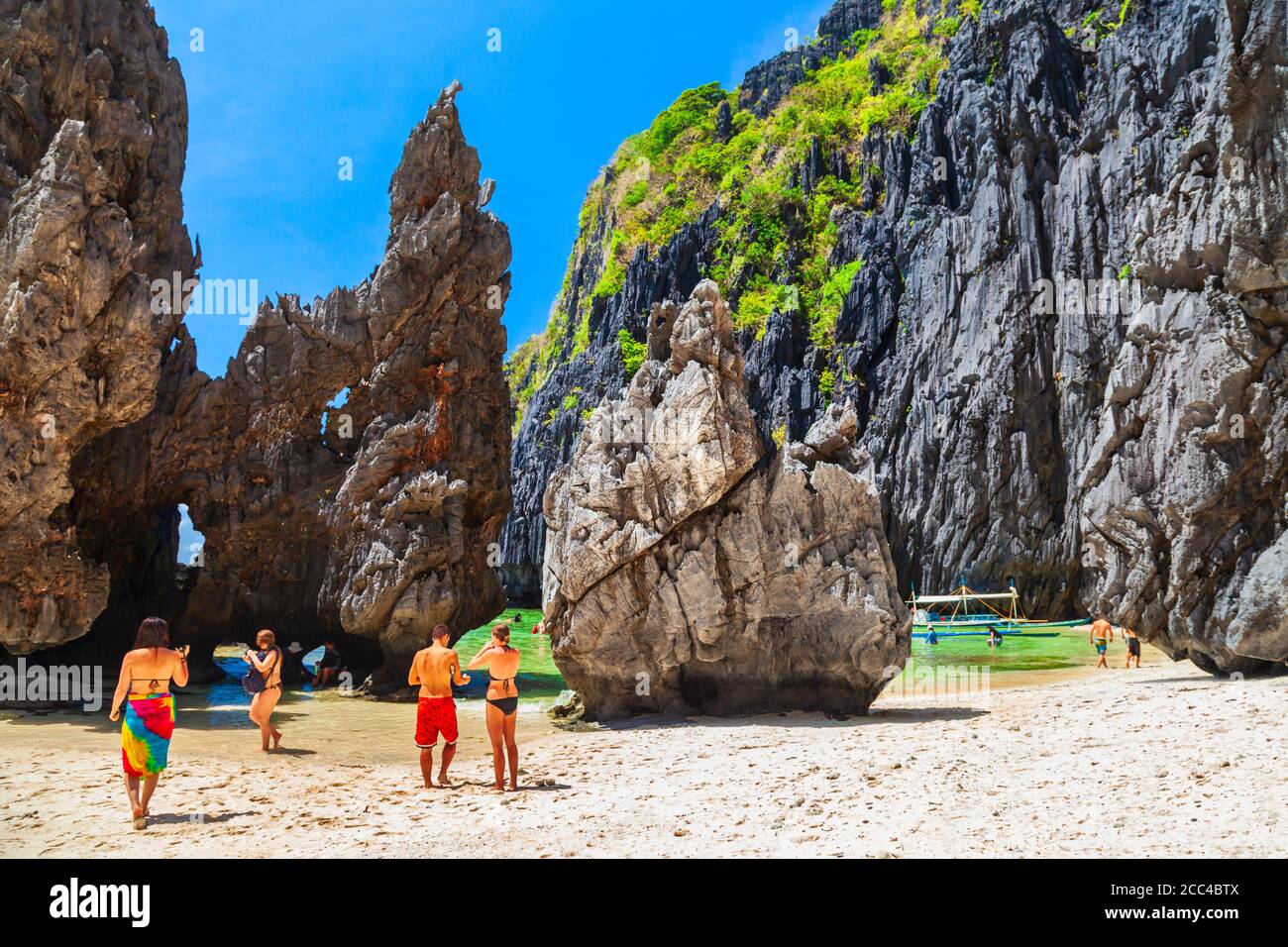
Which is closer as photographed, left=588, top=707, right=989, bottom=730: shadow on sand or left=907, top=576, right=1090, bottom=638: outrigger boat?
left=588, top=707, right=989, bottom=730: shadow on sand

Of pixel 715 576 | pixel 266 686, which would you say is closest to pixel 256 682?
pixel 266 686

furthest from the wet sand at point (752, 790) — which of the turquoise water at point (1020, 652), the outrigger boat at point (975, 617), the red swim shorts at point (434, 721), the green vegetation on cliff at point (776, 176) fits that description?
the green vegetation on cliff at point (776, 176)

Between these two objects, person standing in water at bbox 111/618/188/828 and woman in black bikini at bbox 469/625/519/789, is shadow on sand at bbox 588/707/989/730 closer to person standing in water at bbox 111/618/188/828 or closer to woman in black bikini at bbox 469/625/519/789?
woman in black bikini at bbox 469/625/519/789

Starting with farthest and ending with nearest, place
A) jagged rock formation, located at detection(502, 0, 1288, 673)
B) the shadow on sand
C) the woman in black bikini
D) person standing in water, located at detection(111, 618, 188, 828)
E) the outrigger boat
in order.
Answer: the outrigger boat → jagged rock formation, located at detection(502, 0, 1288, 673) → the shadow on sand → the woman in black bikini → person standing in water, located at detection(111, 618, 188, 828)

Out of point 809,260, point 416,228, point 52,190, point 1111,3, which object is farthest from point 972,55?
point 52,190

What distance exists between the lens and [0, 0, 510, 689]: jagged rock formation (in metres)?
15.6

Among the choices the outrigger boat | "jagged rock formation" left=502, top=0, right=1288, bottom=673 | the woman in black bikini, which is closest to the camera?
the woman in black bikini

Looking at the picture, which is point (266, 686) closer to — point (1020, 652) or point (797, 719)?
point (797, 719)

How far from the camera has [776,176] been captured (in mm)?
70750

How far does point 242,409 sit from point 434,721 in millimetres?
15637

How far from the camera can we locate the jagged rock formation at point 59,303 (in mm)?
14688

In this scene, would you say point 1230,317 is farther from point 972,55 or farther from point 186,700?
point 972,55

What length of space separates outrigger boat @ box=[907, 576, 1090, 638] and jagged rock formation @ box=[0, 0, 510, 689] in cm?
2118

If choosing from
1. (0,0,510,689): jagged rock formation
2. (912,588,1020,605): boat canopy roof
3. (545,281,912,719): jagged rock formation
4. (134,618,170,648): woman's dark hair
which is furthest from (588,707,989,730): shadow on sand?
(912,588,1020,605): boat canopy roof
